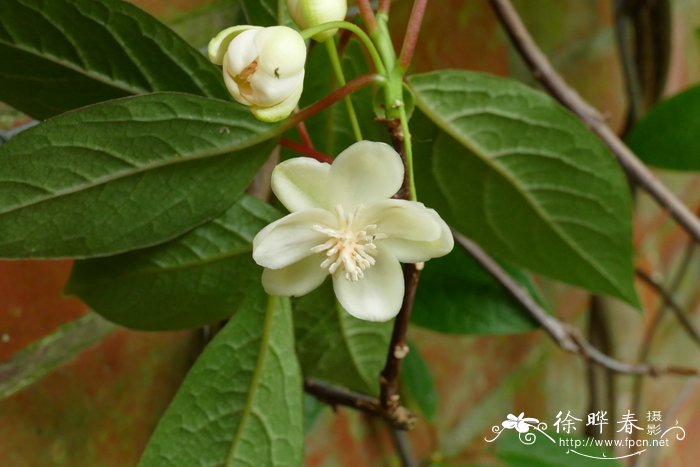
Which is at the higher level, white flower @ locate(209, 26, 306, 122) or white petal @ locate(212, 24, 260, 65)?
white petal @ locate(212, 24, 260, 65)

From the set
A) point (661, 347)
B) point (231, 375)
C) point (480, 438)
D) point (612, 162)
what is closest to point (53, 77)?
point (231, 375)

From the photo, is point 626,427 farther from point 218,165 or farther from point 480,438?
point 218,165

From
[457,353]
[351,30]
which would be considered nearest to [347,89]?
[351,30]

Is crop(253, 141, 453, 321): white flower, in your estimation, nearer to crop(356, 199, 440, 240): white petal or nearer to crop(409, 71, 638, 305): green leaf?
crop(356, 199, 440, 240): white petal

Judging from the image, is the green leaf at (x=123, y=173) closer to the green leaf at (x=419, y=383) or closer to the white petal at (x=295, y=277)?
the white petal at (x=295, y=277)

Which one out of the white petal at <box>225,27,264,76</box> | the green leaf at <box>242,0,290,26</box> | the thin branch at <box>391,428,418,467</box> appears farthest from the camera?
the thin branch at <box>391,428,418,467</box>

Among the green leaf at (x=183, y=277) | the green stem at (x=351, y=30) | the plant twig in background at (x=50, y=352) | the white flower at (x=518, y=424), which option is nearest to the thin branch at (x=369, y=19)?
the green stem at (x=351, y=30)

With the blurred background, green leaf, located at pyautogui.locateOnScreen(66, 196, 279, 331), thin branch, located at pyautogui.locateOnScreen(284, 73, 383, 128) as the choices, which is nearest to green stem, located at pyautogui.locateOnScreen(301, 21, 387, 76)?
thin branch, located at pyautogui.locateOnScreen(284, 73, 383, 128)
